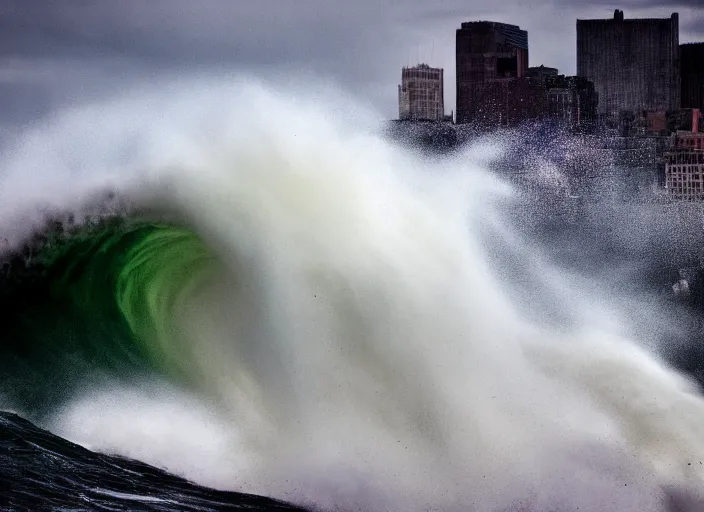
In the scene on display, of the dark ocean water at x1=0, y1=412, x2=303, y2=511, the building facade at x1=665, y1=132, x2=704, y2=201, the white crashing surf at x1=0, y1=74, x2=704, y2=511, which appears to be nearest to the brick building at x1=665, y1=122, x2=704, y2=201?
the building facade at x1=665, y1=132, x2=704, y2=201

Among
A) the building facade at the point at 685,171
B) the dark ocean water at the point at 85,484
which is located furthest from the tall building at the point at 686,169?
the dark ocean water at the point at 85,484

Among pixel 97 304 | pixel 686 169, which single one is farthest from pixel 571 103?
pixel 97 304

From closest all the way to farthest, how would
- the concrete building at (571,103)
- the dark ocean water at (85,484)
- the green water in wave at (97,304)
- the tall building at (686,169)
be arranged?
1. the dark ocean water at (85,484)
2. the green water in wave at (97,304)
3. the tall building at (686,169)
4. the concrete building at (571,103)

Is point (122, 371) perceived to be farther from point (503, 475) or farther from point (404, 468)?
point (503, 475)

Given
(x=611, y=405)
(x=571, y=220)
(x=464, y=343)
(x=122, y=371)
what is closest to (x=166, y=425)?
(x=122, y=371)

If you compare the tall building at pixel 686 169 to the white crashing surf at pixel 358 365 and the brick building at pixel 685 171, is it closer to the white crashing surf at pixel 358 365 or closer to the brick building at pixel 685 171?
the brick building at pixel 685 171

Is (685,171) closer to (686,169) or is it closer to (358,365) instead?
(686,169)
